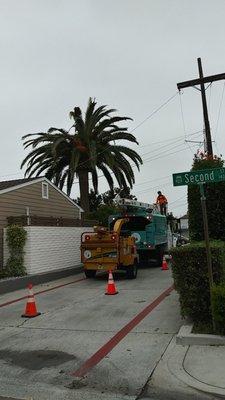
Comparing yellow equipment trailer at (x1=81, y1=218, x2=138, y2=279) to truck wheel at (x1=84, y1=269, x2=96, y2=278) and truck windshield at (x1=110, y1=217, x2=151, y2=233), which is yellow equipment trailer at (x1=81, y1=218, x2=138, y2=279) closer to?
truck wheel at (x1=84, y1=269, x2=96, y2=278)

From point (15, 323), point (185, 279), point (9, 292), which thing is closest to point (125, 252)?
point (9, 292)

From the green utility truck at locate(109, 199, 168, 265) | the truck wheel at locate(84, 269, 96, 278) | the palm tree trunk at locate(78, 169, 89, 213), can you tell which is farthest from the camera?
the palm tree trunk at locate(78, 169, 89, 213)

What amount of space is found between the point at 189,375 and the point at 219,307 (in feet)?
5.13

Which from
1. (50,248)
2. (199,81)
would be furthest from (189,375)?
(199,81)

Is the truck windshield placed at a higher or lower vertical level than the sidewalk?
higher

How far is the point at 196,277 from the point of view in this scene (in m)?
8.20

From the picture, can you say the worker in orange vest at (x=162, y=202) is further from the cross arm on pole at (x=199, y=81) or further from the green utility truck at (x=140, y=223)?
the cross arm on pole at (x=199, y=81)

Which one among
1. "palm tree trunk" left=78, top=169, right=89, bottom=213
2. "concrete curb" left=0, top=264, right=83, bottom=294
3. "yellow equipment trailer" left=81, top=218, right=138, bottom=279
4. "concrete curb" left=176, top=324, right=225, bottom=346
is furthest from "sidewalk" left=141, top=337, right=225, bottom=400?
"palm tree trunk" left=78, top=169, right=89, bottom=213

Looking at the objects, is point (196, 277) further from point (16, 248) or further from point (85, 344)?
point (16, 248)

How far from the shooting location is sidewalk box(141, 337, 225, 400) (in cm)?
550

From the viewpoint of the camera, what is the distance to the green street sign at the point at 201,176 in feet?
26.2

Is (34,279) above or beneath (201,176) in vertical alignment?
beneath

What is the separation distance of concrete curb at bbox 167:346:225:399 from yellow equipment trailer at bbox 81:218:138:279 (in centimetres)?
987

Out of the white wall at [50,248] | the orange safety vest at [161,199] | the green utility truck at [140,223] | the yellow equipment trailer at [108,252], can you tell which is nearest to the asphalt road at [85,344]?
the yellow equipment trailer at [108,252]
